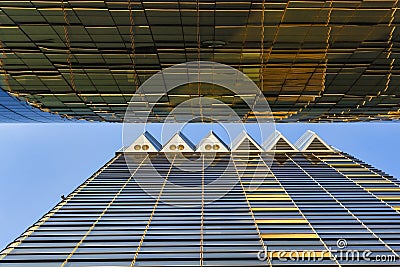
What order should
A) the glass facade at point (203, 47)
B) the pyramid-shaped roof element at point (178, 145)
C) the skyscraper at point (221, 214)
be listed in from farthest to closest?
the pyramid-shaped roof element at point (178, 145) → the glass facade at point (203, 47) → the skyscraper at point (221, 214)

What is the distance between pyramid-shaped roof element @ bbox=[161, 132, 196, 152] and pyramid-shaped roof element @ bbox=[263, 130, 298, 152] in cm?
939

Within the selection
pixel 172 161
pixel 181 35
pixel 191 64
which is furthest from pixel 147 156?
pixel 181 35

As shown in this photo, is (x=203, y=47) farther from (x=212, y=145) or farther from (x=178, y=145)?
(x=178, y=145)

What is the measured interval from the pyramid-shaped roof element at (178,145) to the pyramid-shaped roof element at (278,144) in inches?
370

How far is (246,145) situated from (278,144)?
185 inches

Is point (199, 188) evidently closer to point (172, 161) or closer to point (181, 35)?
point (172, 161)

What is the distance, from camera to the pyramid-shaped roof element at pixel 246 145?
5787cm

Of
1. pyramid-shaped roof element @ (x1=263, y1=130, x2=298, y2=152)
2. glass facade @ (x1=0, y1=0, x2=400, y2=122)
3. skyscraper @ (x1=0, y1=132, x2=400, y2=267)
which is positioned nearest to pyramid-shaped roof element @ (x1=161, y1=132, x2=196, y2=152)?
skyscraper @ (x1=0, y1=132, x2=400, y2=267)

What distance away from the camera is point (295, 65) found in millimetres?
36188

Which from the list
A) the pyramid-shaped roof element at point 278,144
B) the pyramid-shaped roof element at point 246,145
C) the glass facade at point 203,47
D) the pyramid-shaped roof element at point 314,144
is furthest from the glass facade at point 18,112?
the pyramid-shaped roof element at point 314,144

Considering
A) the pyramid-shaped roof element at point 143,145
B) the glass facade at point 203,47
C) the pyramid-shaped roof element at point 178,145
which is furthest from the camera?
the pyramid-shaped roof element at point 178,145

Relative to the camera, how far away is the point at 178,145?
2311 inches

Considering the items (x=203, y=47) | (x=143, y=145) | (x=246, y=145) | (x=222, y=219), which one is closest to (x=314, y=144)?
(x=246, y=145)

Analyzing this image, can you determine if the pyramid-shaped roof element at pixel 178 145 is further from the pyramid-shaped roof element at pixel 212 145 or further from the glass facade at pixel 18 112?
the glass facade at pixel 18 112
